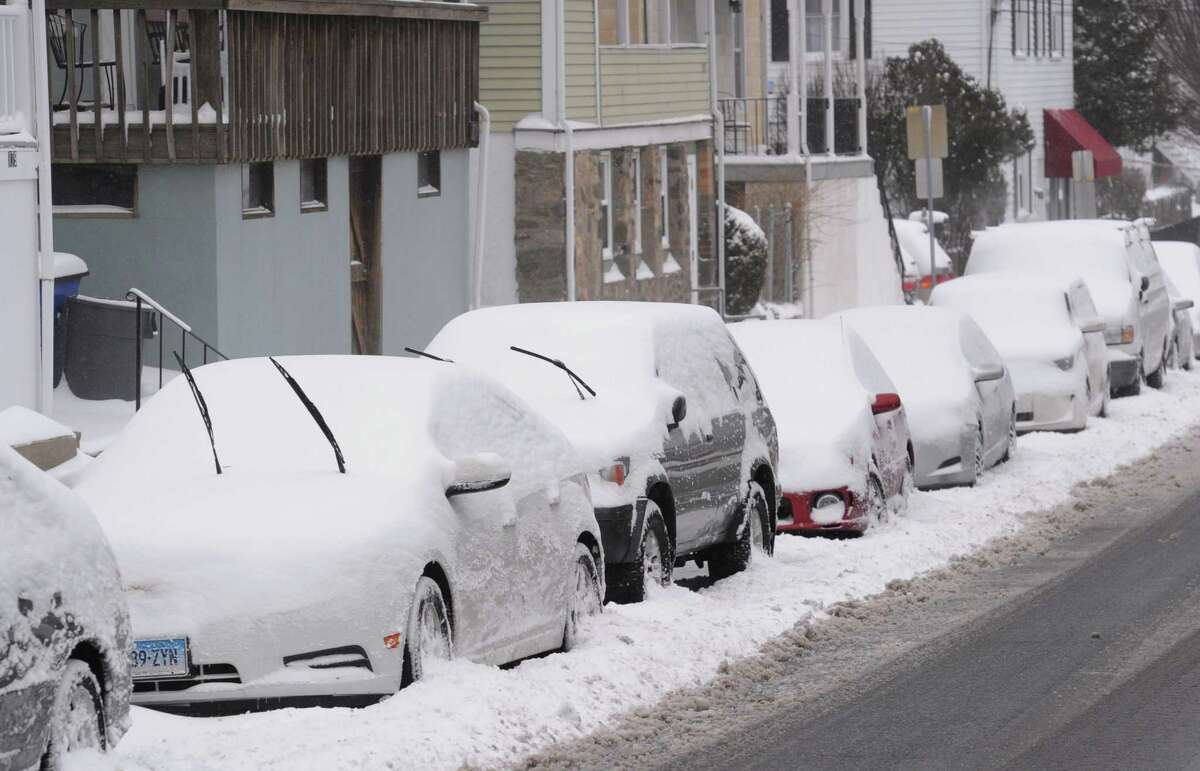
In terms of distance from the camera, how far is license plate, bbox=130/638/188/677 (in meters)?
8.65

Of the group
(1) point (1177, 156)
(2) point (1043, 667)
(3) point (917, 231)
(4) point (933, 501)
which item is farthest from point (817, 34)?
(2) point (1043, 667)

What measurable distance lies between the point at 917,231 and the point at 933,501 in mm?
27625

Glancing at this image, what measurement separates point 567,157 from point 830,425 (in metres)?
13.6

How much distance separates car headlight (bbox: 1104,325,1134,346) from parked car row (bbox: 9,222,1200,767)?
10803 mm

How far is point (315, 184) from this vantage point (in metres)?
23.8

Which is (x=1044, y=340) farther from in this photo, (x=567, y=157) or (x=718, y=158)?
(x=718, y=158)

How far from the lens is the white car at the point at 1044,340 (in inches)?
880

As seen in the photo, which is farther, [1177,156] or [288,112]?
[1177,156]

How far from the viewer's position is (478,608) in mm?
9633

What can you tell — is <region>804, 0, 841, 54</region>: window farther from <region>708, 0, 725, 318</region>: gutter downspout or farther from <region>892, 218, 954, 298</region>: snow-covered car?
<region>708, 0, 725, 318</region>: gutter downspout

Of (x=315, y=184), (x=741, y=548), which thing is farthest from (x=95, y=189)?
(x=741, y=548)

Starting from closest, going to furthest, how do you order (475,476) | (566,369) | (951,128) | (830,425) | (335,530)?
(335,530), (475,476), (566,369), (830,425), (951,128)

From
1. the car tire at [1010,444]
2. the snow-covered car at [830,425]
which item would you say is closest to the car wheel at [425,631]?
the snow-covered car at [830,425]

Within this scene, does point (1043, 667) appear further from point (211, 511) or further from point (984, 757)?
point (211, 511)
